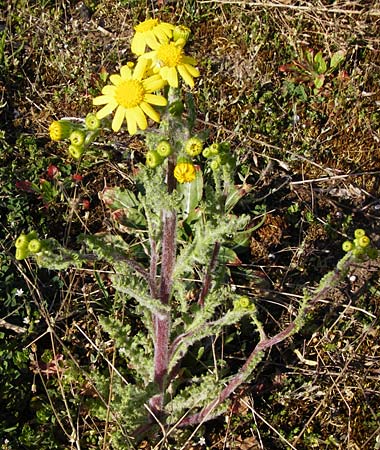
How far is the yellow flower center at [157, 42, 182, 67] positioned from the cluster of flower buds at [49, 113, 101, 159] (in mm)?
299

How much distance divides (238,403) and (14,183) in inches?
67.1

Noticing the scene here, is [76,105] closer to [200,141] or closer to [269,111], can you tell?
[269,111]

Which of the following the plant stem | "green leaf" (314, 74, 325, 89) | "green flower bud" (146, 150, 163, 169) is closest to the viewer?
"green flower bud" (146, 150, 163, 169)

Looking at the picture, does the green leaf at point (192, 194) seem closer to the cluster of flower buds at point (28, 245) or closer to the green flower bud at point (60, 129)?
the green flower bud at point (60, 129)

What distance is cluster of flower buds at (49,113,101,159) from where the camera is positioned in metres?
1.90

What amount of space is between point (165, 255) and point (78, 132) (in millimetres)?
581

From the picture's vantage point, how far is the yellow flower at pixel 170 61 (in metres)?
1.95

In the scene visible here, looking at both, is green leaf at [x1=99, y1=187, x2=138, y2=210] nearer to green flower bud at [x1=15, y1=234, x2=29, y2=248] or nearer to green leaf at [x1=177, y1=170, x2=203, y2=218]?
green leaf at [x1=177, y1=170, x2=203, y2=218]

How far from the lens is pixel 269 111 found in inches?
148

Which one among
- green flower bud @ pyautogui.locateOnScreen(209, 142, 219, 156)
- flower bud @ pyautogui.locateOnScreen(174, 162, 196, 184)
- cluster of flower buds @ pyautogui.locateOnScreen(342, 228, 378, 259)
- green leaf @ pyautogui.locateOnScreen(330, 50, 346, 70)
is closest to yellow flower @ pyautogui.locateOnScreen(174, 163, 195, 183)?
flower bud @ pyautogui.locateOnScreen(174, 162, 196, 184)

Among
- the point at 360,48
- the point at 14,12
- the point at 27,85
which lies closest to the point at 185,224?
the point at 27,85

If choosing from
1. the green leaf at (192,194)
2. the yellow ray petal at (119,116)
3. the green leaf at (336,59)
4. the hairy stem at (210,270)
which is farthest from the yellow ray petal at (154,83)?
the green leaf at (336,59)

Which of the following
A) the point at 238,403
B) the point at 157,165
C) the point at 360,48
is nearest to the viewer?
the point at 157,165

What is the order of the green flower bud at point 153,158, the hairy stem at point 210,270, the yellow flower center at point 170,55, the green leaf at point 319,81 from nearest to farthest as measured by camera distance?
the green flower bud at point 153,158 < the yellow flower center at point 170,55 < the hairy stem at point 210,270 < the green leaf at point 319,81
